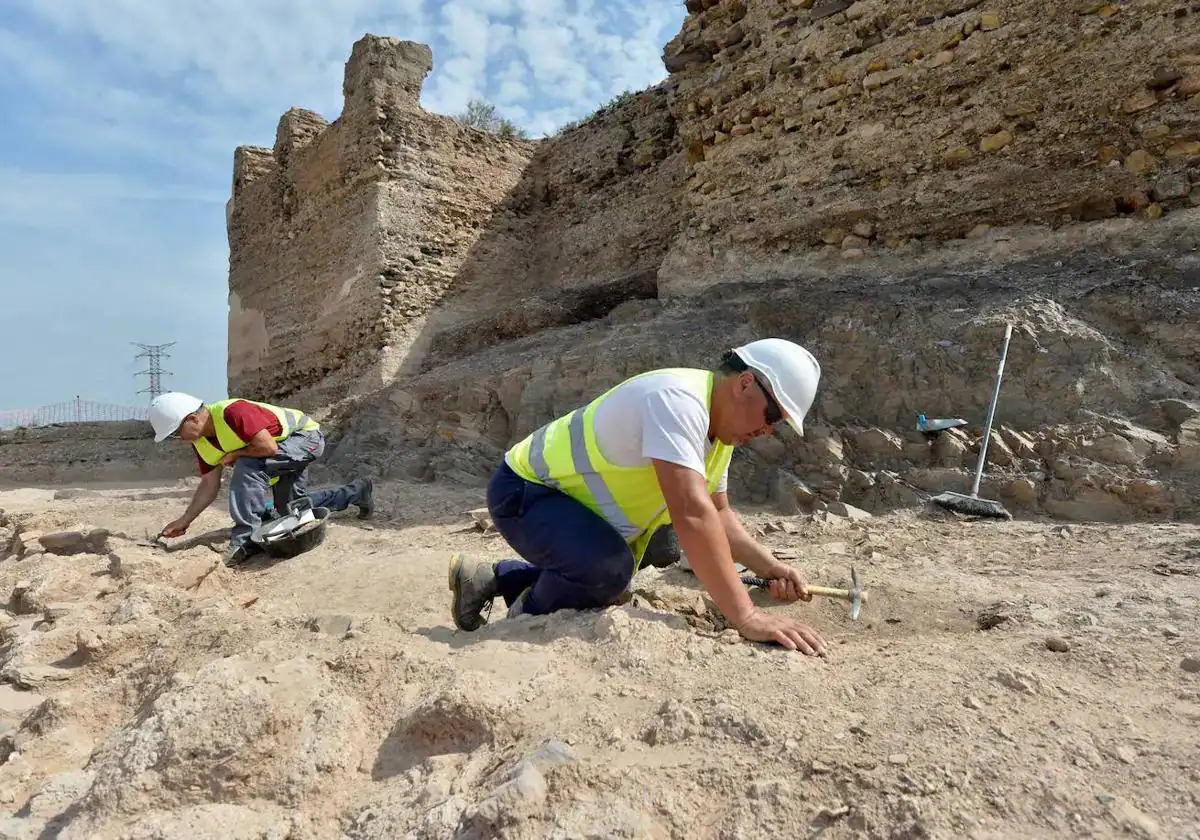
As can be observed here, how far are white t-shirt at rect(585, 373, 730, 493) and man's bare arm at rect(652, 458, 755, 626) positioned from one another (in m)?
0.06

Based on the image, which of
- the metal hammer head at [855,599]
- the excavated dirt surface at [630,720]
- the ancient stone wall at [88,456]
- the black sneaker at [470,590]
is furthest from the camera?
the ancient stone wall at [88,456]

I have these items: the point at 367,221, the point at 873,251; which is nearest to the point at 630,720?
the point at 873,251

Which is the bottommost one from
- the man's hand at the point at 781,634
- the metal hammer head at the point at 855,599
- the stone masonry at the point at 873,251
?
the metal hammer head at the point at 855,599

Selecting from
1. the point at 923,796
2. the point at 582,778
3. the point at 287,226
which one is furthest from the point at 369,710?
the point at 287,226

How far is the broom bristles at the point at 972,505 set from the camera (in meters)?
3.66

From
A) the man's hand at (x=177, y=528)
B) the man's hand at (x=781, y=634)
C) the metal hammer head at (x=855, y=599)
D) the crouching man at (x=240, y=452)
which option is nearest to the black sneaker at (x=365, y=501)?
the crouching man at (x=240, y=452)

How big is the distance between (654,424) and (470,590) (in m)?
0.99

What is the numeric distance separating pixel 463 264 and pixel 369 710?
8.61 m

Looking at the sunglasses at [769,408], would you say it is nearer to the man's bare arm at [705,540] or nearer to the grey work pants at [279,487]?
the man's bare arm at [705,540]

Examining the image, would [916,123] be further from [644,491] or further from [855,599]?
[644,491]

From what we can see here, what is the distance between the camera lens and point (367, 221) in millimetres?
9305

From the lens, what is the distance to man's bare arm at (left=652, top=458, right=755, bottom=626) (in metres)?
2.01

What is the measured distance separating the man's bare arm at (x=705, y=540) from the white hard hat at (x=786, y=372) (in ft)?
1.22

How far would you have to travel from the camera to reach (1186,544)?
296 cm
